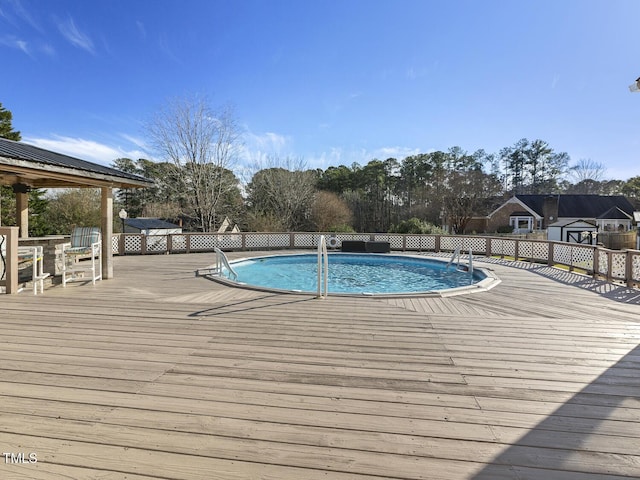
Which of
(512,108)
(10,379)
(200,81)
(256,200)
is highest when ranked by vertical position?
(200,81)

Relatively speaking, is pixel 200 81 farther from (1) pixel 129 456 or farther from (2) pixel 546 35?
(1) pixel 129 456

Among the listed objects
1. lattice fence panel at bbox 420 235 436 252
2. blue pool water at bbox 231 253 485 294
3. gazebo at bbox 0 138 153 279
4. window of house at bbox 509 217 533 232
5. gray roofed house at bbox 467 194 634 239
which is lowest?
blue pool water at bbox 231 253 485 294

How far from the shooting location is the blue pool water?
792cm

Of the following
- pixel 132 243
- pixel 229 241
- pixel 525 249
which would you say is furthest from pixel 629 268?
pixel 132 243

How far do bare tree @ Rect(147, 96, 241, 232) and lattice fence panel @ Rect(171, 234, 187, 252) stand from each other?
520 centimetres

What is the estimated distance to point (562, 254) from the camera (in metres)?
9.17

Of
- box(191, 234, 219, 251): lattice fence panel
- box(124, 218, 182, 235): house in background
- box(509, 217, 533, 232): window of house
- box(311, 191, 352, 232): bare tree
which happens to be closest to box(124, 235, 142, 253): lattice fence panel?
box(191, 234, 219, 251): lattice fence panel

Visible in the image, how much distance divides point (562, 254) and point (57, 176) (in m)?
12.2

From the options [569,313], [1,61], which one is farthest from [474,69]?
[1,61]

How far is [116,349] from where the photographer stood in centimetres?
277

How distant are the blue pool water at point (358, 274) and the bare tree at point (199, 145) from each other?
305 inches

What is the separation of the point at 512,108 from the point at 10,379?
17159 millimetres

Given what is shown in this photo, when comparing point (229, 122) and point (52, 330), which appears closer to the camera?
point (52, 330)

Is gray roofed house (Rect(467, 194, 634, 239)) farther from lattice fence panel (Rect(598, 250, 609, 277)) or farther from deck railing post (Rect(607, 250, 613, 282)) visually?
deck railing post (Rect(607, 250, 613, 282))
